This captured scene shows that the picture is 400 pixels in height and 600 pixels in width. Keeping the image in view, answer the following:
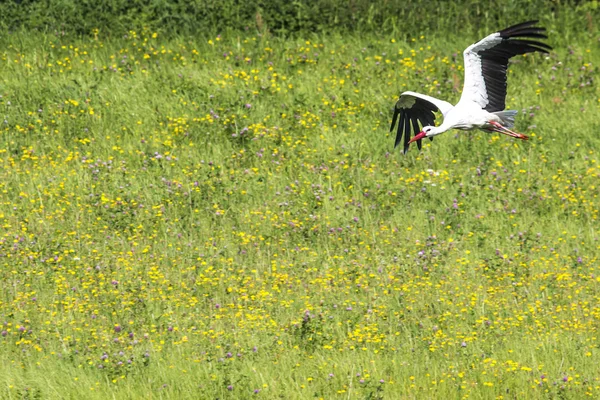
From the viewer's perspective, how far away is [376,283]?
830 cm

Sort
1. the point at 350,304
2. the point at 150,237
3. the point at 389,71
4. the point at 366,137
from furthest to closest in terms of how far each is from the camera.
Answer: the point at 389,71 < the point at 366,137 < the point at 150,237 < the point at 350,304

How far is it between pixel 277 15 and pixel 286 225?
18.4 feet

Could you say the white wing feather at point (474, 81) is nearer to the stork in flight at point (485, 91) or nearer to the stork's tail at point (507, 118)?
the stork in flight at point (485, 91)

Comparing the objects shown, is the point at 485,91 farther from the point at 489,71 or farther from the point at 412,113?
the point at 412,113

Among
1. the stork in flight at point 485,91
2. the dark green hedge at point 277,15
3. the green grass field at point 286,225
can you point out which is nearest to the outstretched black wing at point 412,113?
the green grass field at point 286,225

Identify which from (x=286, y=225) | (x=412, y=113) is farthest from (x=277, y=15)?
(x=286, y=225)

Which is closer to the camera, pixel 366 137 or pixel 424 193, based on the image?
pixel 424 193

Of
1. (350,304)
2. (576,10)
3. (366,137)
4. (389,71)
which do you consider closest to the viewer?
(350,304)

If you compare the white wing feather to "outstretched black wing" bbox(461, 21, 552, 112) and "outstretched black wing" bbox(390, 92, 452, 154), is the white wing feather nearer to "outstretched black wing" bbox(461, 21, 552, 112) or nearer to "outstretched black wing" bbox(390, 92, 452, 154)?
"outstretched black wing" bbox(461, 21, 552, 112)

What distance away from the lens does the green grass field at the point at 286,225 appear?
22.7ft

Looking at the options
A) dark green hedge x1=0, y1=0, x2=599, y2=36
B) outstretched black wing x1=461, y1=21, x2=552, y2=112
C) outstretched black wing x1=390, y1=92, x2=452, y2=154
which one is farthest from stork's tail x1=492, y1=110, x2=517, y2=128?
dark green hedge x1=0, y1=0, x2=599, y2=36

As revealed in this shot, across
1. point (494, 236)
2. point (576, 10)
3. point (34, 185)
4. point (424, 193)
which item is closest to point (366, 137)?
point (424, 193)

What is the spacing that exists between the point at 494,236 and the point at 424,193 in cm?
109

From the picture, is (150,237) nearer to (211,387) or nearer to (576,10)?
(211,387)
